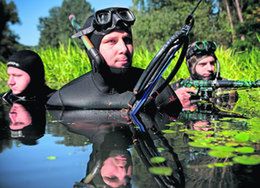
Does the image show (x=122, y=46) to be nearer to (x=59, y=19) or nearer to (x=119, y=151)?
(x=119, y=151)

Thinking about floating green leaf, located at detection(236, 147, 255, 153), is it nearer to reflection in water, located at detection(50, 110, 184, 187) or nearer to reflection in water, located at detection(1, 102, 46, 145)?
reflection in water, located at detection(50, 110, 184, 187)

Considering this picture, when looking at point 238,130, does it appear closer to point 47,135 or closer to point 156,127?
point 156,127

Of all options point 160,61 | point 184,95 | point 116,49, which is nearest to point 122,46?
point 116,49

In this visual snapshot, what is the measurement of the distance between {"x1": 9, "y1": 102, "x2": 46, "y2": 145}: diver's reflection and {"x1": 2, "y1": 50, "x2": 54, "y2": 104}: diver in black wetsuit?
0.13 meters

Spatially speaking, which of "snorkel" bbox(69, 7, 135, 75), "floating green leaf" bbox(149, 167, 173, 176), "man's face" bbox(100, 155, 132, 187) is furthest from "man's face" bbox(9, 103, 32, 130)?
"floating green leaf" bbox(149, 167, 173, 176)

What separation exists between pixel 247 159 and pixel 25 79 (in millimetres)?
2788

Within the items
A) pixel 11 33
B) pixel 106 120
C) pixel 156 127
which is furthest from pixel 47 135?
pixel 11 33

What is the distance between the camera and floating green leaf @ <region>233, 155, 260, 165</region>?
150 cm

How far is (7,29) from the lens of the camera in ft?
94.9

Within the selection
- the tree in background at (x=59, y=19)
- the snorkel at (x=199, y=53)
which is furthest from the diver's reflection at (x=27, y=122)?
the tree in background at (x=59, y=19)

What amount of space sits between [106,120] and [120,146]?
2.70ft

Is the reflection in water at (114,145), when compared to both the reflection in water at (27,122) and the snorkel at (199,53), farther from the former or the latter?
the snorkel at (199,53)

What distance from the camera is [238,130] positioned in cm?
221

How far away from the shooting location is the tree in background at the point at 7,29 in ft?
87.9
